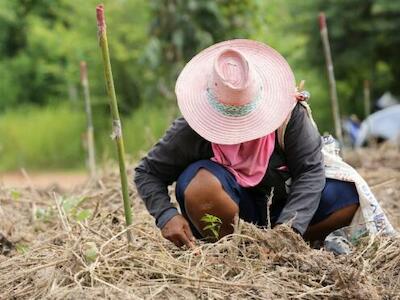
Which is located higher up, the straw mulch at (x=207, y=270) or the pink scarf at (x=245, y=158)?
the pink scarf at (x=245, y=158)

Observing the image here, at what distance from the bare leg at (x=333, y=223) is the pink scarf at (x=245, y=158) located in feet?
0.96

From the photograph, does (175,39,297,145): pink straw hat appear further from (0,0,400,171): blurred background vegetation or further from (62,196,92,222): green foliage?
(0,0,400,171): blurred background vegetation

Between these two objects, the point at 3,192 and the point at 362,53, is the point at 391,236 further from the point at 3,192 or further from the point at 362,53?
the point at 362,53

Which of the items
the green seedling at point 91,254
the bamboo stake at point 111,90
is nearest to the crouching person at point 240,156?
the bamboo stake at point 111,90

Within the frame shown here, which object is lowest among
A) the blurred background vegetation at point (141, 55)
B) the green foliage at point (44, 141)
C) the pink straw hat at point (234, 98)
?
the green foliage at point (44, 141)

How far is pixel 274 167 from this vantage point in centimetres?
320

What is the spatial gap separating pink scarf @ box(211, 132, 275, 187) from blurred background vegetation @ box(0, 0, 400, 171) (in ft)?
20.3

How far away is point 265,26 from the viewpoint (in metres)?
10.1

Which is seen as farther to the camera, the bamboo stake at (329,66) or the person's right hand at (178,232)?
the bamboo stake at (329,66)

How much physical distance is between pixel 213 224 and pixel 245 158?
1.06ft

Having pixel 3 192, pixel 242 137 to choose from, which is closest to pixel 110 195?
pixel 3 192

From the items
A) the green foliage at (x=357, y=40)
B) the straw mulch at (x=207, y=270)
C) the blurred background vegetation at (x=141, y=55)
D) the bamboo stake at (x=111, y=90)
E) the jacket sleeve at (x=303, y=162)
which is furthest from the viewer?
the green foliage at (x=357, y=40)

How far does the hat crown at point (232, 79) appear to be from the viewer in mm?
2963

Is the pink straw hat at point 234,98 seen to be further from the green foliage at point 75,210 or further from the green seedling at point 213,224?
the green foliage at point 75,210
